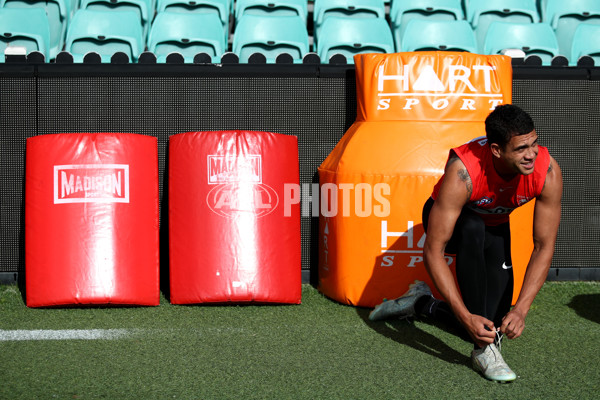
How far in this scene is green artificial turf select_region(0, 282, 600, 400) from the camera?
8.36 feet

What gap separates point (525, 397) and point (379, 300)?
127cm

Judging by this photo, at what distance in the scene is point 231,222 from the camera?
3.71 meters

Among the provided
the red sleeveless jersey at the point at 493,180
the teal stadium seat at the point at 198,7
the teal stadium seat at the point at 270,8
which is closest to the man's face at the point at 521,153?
the red sleeveless jersey at the point at 493,180

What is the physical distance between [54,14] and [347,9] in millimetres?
2869

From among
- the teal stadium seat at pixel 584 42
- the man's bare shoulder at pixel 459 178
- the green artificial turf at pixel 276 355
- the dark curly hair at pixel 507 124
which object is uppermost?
the teal stadium seat at pixel 584 42

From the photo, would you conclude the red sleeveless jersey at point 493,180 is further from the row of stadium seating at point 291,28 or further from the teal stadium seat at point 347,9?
the teal stadium seat at point 347,9

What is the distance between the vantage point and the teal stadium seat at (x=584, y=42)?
649 centimetres

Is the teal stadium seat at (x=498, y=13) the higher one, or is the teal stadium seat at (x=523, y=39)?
the teal stadium seat at (x=498, y=13)

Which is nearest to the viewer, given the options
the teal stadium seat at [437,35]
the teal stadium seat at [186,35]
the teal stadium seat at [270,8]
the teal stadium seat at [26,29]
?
the teal stadium seat at [26,29]

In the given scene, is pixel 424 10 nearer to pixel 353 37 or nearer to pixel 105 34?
pixel 353 37

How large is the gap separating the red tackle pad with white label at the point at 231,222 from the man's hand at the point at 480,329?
1297 millimetres

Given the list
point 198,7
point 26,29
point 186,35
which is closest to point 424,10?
point 198,7

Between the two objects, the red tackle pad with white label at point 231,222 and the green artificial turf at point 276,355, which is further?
the red tackle pad with white label at point 231,222

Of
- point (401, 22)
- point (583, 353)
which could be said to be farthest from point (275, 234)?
point (401, 22)
